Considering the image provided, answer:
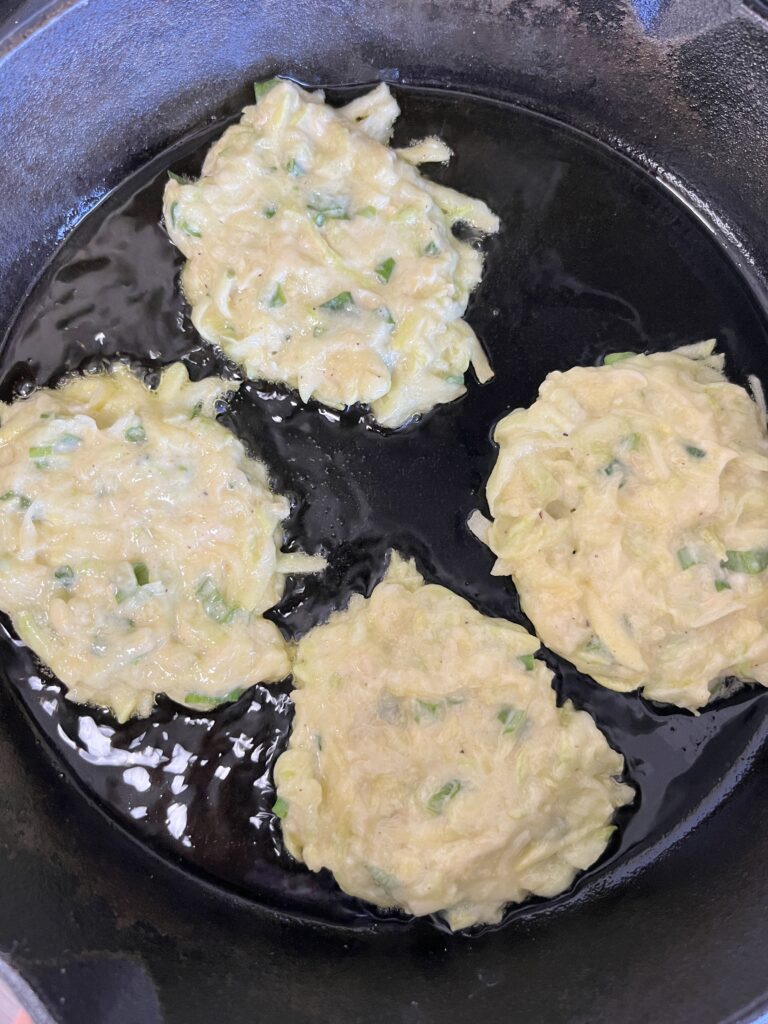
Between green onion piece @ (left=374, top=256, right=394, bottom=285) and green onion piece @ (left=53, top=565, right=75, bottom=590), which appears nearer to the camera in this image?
green onion piece @ (left=53, top=565, right=75, bottom=590)

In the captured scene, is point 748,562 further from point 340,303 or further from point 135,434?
point 135,434

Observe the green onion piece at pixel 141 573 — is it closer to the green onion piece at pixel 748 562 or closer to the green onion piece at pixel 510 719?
the green onion piece at pixel 510 719

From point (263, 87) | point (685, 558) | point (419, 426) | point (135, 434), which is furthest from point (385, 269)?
point (685, 558)

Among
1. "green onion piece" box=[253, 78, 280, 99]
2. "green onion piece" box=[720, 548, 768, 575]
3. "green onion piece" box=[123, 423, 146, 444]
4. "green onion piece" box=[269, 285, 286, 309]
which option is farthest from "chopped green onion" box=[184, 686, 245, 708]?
"green onion piece" box=[253, 78, 280, 99]

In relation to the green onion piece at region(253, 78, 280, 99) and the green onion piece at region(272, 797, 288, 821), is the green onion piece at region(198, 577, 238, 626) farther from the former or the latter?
the green onion piece at region(253, 78, 280, 99)

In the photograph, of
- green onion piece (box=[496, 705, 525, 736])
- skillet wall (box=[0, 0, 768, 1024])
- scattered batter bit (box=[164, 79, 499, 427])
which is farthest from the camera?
scattered batter bit (box=[164, 79, 499, 427])

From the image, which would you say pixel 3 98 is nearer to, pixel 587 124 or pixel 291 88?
pixel 291 88

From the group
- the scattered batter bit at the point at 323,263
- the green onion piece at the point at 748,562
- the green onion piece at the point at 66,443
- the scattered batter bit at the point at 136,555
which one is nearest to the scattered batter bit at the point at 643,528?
the green onion piece at the point at 748,562

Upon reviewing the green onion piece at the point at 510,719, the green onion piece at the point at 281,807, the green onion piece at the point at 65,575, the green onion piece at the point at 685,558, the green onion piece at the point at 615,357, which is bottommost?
the green onion piece at the point at 510,719
